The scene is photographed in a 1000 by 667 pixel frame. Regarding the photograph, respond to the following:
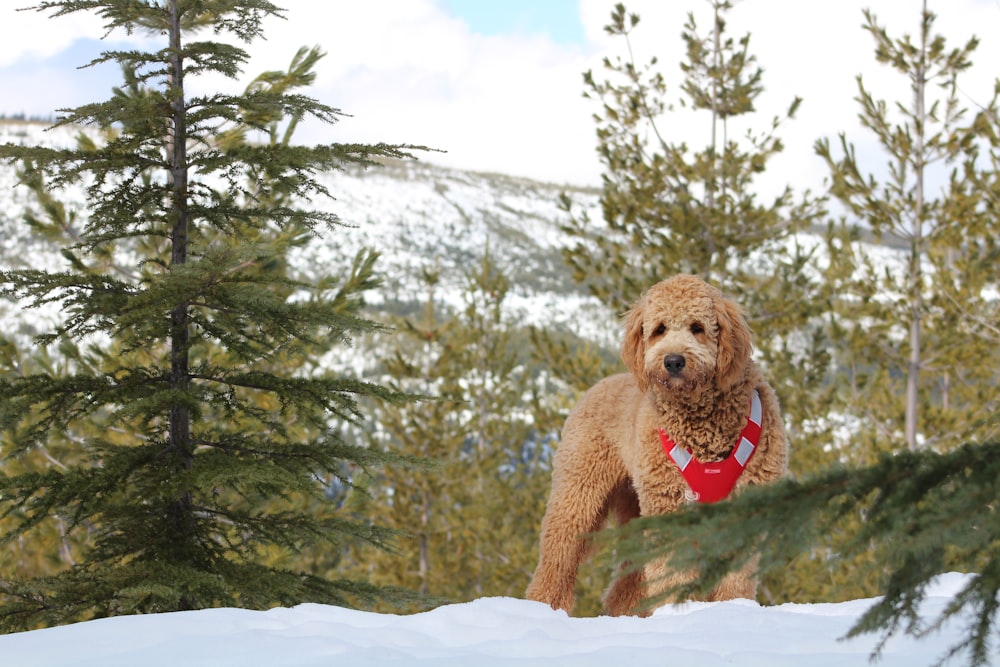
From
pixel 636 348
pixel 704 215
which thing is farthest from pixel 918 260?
pixel 636 348

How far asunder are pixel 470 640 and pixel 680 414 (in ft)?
5.88

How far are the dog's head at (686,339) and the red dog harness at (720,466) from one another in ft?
0.76

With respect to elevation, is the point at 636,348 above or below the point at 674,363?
above

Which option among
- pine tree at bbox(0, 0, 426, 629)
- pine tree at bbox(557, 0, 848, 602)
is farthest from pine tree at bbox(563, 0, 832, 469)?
pine tree at bbox(0, 0, 426, 629)

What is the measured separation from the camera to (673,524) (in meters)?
1.82

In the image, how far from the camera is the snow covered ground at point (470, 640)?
2906mm

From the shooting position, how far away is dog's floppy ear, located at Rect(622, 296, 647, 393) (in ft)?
15.4

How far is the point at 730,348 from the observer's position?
4477mm

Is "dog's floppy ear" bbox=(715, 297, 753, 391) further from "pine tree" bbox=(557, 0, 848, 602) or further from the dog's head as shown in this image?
"pine tree" bbox=(557, 0, 848, 602)

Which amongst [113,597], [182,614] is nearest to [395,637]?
[182,614]

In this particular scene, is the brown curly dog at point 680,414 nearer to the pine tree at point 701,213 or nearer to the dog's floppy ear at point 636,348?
the dog's floppy ear at point 636,348

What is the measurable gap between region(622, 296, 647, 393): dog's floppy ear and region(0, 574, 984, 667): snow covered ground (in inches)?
51.6

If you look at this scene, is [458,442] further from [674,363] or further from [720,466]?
[674,363]

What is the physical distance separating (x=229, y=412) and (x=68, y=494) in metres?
1.04
